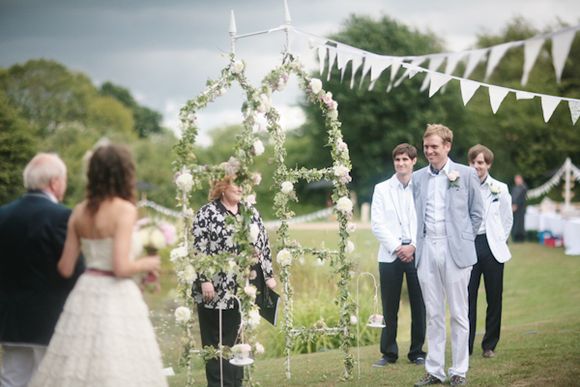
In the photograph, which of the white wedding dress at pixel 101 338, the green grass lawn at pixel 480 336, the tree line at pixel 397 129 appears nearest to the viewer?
the white wedding dress at pixel 101 338

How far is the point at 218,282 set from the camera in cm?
605

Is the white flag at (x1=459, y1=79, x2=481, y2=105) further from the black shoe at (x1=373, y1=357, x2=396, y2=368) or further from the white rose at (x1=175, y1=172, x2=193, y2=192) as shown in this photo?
the black shoe at (x1=373, y1=357, x2=396, y2=368)

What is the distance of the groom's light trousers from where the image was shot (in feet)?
19.9

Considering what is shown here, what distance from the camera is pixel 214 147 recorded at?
157ft

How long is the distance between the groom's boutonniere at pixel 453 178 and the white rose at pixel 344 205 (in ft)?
3.23

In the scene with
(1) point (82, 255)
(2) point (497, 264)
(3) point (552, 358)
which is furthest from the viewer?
(2) point (497, 264)

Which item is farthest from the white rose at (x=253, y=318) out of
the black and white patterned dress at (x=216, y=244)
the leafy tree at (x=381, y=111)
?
the leafy tree at (x=381, y=111)

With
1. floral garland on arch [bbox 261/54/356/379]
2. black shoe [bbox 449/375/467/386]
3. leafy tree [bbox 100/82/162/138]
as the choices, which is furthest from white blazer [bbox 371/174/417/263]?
leafy tree [bbox 100/82/162/138]

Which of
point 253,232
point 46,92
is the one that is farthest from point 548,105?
point 46,92

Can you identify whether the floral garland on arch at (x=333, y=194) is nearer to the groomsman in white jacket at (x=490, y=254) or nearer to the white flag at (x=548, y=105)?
the groomsman in white jacket at (x=490, y=254)

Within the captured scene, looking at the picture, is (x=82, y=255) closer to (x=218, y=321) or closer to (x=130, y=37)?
(x=218, y=321)

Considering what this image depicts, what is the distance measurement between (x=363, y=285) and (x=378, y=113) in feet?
88.5

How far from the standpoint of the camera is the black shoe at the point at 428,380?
6.14m

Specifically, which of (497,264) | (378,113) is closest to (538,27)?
(378,113)
